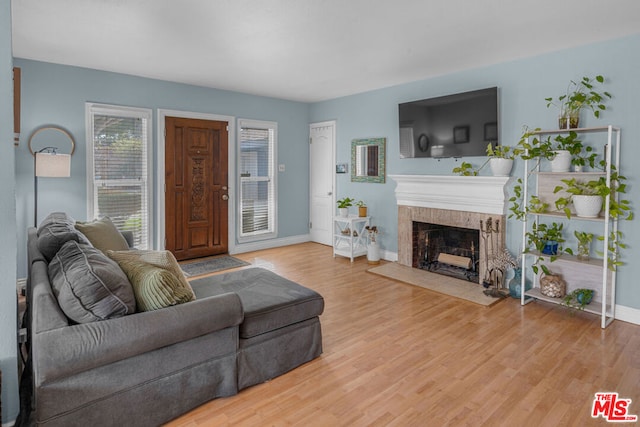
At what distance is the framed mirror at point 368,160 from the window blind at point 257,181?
1394 millimetres

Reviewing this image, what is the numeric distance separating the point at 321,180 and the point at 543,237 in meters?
3.74

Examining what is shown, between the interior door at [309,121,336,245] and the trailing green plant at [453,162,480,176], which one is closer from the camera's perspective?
the trailing green plant at [453,162,480,176]

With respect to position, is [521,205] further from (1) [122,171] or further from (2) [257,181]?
(1) [122,171]

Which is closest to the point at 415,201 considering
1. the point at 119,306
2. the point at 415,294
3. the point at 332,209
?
the point at 415,294

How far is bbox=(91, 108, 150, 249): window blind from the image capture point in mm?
4672

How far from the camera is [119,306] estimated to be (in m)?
1.84

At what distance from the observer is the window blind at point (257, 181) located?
6.07m

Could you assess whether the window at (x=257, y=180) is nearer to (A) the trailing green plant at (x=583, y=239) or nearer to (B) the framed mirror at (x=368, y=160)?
(B) the framed mirror at (x=368, y=160)

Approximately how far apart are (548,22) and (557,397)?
2.77 m

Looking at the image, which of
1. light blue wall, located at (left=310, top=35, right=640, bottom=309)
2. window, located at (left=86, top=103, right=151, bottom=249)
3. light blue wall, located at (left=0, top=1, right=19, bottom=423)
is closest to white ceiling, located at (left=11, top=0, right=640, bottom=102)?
light blue wall, located at (left=310, top=35, right=640, bottom=309)

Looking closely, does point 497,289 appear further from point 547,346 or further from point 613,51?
point 613,51

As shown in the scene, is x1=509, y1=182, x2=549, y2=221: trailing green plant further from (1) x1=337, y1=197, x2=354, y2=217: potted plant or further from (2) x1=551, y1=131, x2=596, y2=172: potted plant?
(1) x1=337, y1=197, x2=354, y2=217: potted plant

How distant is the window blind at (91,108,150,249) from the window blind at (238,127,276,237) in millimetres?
1461

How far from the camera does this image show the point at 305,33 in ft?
10.9
